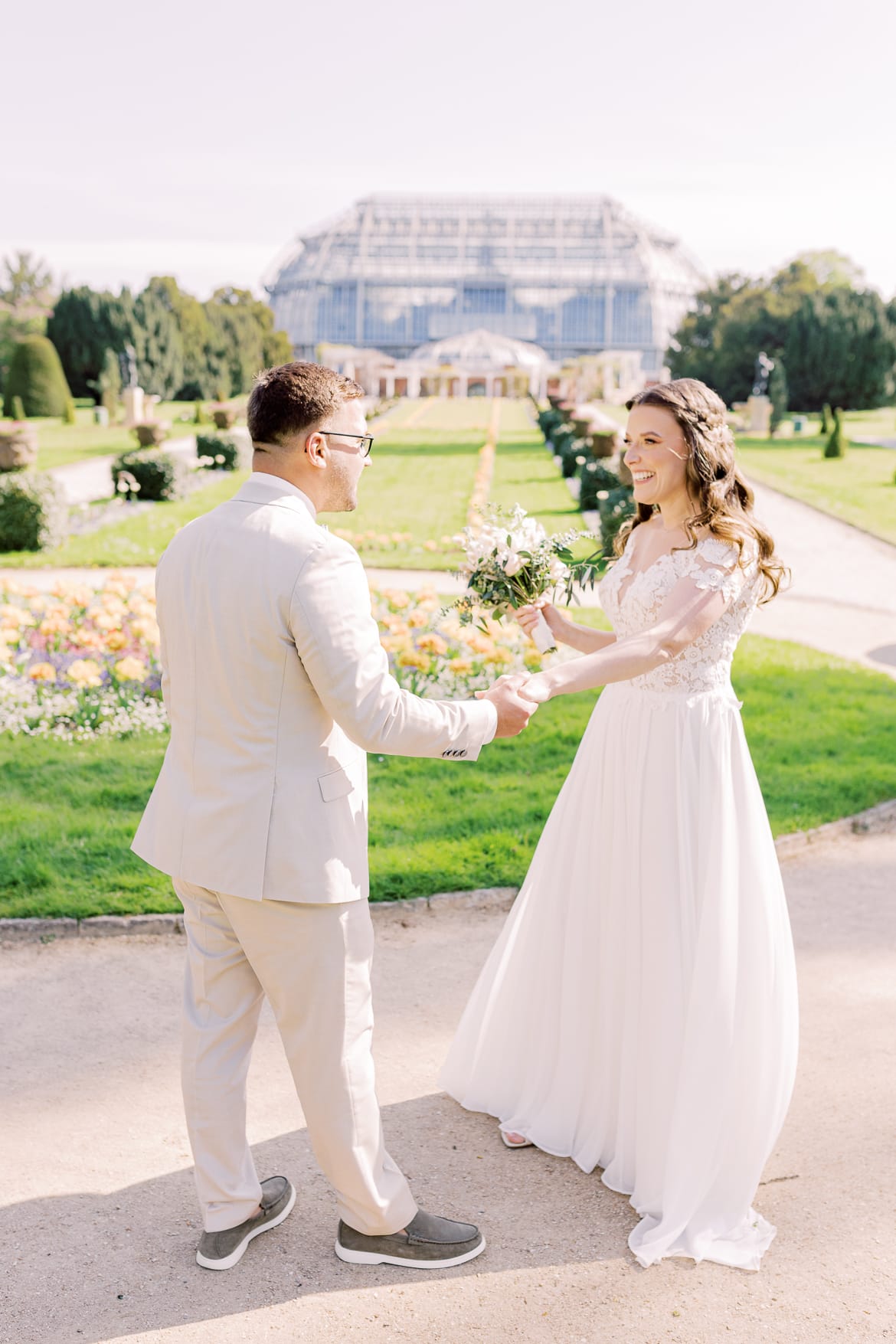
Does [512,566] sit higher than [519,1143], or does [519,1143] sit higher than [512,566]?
[512,566]

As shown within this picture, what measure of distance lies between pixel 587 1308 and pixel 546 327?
299 feet

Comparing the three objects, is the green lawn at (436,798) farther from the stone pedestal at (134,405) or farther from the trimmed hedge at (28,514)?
the stone pedestal at (134,405)

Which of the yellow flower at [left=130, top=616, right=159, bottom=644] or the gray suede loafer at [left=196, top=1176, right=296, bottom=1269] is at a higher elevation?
the yellow flower at [left=130, top=616, right=159, bottom=644]

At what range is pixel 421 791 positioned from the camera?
17.9 ft

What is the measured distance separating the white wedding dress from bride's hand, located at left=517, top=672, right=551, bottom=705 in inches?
14.4

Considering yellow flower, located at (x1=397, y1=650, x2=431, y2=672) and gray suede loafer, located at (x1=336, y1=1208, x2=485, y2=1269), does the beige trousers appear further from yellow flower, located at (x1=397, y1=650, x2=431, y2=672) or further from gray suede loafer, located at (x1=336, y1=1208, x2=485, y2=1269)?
yellow flower, located at (x1=397, y1=650, x2=431, y2=672)

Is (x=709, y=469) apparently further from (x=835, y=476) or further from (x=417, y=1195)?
(x=835, y=476)

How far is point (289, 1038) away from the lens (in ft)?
7.73

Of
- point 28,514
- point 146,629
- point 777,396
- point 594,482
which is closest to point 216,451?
point 594,482

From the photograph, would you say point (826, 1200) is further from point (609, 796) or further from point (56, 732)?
point (56, 732)

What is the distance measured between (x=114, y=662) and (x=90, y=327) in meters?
38.6

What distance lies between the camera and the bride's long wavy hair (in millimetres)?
2648

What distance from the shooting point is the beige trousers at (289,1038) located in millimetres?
2279

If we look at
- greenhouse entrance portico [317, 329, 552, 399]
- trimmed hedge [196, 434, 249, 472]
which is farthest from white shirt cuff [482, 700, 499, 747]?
greenhouse entrance portico [317, 329, 552, 399]
